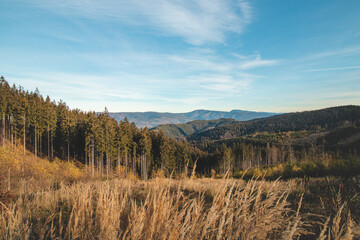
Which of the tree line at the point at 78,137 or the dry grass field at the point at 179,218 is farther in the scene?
the tree line at the point at 78,137

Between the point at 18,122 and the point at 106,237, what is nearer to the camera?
the point at 106,237

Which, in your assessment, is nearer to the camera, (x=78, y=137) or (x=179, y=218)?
(x=179, y=218)

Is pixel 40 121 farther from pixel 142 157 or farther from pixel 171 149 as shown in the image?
pixel 171 149

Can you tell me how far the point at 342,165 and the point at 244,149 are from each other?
2853 inches

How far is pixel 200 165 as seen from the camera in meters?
84.8

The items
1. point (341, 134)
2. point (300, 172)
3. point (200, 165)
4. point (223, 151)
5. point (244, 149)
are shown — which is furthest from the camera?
point (341, 134)

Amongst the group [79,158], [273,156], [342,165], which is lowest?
[273,156]

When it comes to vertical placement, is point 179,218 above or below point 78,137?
above

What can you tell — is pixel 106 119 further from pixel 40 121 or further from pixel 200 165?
pixel 200 165

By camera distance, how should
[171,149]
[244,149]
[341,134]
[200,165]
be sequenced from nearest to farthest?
[171,149] < [244,149] < [200,165] < [341,134]

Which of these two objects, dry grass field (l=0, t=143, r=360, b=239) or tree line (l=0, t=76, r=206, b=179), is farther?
tree line (l=0, t=76, r=206, b=179)

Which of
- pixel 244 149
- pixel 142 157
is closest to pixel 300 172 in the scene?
pixel 142 157

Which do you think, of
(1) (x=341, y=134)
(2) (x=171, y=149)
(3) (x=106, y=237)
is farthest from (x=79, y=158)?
(1) (x=341, y=134)

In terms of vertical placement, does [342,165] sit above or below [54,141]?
above
